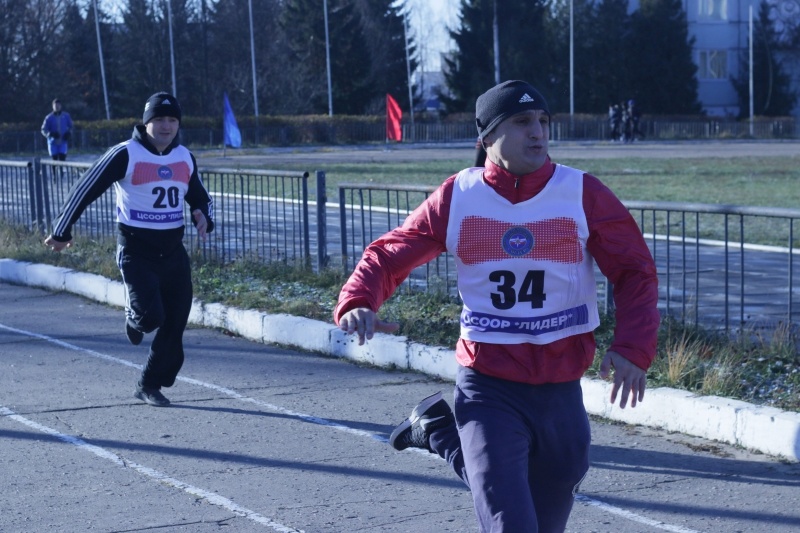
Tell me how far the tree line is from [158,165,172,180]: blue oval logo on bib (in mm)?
65625

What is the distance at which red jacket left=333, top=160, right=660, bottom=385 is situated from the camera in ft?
12.8

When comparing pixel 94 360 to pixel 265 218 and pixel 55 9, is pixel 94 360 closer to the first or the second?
pixel 265 218

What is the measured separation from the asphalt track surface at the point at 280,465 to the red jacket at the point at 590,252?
59.4 inches

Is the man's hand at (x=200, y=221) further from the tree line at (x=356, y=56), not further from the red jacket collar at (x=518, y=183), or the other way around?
the tree line at (x=356, y=56)

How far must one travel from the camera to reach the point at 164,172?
7.81m

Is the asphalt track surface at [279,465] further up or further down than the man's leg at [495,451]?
further down

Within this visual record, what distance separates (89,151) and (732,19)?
48248mm

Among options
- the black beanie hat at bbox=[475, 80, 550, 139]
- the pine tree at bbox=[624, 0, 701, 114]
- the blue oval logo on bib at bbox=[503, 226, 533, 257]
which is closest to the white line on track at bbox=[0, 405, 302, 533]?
the blue oval logo on bib at bbox=[503, 226, 533, 257]

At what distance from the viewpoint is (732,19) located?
3265 inches

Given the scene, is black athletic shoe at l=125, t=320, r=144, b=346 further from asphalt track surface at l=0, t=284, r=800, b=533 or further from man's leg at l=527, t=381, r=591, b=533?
man's leg at l=527, t=381, r=591, b=533

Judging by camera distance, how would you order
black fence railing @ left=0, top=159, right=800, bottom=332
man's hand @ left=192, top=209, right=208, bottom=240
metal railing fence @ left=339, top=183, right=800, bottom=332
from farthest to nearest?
black fence railing @ left=0, top=159, right=800, bottom=332 < metal railing fence @ left=339, top=183, right=800, bottom=332 < man's hand @ left=192, top=209, right=208, bottom=240

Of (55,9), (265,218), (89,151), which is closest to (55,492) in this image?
(265,218)

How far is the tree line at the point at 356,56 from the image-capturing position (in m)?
73.4

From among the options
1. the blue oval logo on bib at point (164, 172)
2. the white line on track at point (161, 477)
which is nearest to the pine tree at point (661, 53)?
the blue oval logo on bib at point (164, 172)
